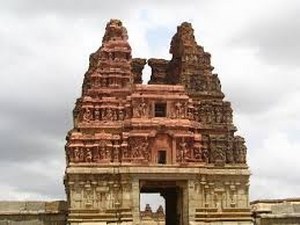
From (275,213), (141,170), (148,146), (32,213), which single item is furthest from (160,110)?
(32,213)

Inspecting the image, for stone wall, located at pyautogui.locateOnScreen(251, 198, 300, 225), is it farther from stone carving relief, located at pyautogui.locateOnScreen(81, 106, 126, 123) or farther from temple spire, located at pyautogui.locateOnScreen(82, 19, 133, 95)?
temple spire, located at pyautogui.locateOnScreen(82, 19, 133, 95)

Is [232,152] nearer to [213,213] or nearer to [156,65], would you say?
[213,213]

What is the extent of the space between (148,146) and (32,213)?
6.02 metres

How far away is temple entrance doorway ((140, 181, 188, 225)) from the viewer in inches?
1264

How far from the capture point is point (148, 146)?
32.0 m

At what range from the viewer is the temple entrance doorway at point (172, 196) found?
32.1 metres

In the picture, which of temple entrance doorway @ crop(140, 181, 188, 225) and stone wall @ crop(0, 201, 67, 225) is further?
A: temple entrance doorway @ crop(140, 181, 188, 225)

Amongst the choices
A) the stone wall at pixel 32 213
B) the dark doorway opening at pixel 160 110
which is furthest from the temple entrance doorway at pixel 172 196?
the stone wall at pixel 32 213

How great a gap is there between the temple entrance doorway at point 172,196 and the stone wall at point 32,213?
13.2ft

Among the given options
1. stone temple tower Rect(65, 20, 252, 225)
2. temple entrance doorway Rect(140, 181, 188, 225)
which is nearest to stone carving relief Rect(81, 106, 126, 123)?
stone temple tower Rect(65, 20, 252, 225)

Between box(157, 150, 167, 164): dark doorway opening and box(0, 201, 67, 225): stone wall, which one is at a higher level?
box(157, 150, 167, 164): dark doorway opening

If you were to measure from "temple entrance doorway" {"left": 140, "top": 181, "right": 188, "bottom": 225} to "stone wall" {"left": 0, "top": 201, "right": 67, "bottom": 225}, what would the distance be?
13.2ft

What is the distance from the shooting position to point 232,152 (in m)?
32.8

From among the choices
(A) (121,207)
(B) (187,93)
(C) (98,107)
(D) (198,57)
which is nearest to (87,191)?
(A) (121,207)
